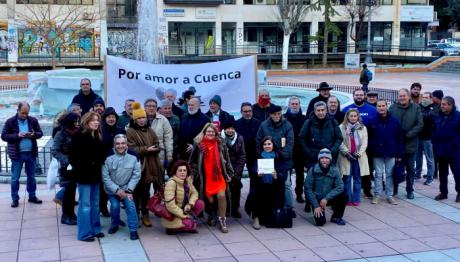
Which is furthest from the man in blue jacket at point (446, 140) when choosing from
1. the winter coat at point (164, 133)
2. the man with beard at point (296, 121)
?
the winter coat at point (164, 133)

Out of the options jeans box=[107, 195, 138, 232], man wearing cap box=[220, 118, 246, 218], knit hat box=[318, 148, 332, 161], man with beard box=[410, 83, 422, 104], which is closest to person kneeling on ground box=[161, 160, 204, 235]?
jeans box=[107, 195, 138, 232]

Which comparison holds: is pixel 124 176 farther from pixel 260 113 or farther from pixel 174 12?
pixel 174 12

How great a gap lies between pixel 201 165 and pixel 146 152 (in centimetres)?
78

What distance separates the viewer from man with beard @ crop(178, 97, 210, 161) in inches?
352

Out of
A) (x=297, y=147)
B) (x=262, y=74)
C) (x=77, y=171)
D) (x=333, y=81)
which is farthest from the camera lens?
(x=333, y=81)

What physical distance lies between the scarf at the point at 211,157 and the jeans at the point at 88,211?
58.5 inches

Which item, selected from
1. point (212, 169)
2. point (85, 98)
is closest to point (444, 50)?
point (85, 98)

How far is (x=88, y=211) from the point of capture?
25.7 ft

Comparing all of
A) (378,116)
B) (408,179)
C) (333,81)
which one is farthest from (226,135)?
(333,81)

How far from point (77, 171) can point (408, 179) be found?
550cm

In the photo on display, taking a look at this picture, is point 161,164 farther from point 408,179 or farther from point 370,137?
point 408,179

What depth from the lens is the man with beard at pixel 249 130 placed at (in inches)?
355

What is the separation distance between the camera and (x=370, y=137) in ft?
32.5

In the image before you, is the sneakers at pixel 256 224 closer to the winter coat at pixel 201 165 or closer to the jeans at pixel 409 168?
the winter coat at pixel 201 165
